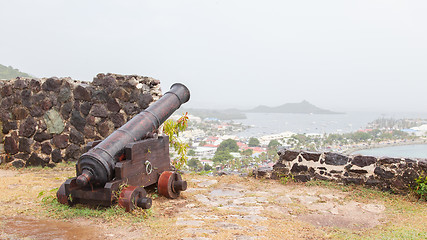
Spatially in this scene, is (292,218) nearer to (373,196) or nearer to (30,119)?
(373,196)

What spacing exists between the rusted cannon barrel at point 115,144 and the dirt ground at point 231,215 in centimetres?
47

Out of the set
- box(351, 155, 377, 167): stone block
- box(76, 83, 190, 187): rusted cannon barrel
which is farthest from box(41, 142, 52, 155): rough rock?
box(351, 155, 377, 167): stone block

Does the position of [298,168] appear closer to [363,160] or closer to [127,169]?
[363,160]

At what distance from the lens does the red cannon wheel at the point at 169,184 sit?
5.43 metres

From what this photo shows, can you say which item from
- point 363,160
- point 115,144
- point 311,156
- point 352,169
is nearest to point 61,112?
point 115,144

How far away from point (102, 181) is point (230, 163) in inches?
219

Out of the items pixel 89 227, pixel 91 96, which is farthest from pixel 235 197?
pixel 91 96

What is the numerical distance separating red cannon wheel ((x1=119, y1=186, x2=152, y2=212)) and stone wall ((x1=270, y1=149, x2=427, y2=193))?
→ 3576 millimetres

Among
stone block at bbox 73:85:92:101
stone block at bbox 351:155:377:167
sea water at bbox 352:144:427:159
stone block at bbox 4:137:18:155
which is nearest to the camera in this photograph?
stone block at bbox 351:155:377:167

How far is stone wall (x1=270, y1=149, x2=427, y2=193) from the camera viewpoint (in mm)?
6227

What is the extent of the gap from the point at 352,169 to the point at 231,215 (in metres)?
3.17

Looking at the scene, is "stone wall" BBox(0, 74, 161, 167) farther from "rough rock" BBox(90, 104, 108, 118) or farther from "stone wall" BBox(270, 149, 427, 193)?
"stone wall" BBox(270, 149, 427, 193)

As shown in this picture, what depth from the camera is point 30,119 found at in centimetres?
842

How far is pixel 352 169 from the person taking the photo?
677 cm
